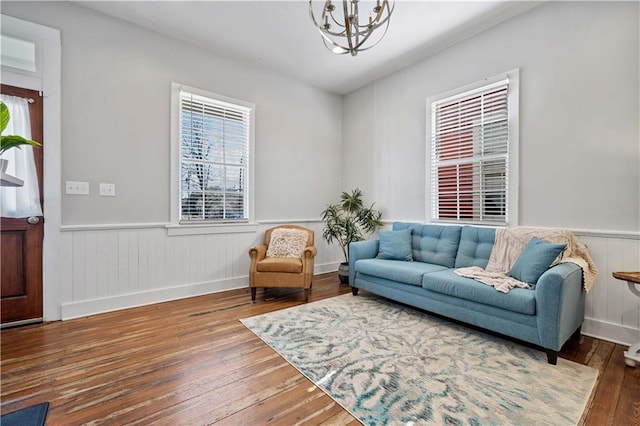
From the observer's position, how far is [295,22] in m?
3.12

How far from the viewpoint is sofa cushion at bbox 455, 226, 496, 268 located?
9.66 ft

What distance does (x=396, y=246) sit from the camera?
11.4 ft

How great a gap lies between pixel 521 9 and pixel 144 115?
4.11 m

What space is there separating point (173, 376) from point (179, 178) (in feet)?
7.58

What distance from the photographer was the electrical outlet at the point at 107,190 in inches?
119

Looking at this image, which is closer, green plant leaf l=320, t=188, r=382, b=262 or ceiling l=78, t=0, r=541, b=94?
ceiling l=78, t=0, r=541, b=94

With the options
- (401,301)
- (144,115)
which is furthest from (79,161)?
(401,301)

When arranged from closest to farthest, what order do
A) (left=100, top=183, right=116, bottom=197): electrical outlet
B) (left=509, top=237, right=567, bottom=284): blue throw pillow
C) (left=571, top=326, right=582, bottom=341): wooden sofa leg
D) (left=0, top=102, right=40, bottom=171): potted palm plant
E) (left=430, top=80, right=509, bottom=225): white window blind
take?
(left=0, top=102, right=40, bottom=171): potted palm plant, (left=509, top=237, right=567, bottom=284): blue throw pillow, (left=571, top=326, right=582, bottom=341): wooden sofa leg, (left=100, top=183, right=116, bottom=197): electrical outlet, (left=430, top=80, right=509, bottom=225): white window blind

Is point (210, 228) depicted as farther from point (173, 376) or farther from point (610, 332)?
point (610, 332)

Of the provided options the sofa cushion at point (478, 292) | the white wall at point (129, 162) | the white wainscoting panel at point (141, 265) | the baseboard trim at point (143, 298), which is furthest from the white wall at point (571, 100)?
the baseboard trim at point (143, 298)

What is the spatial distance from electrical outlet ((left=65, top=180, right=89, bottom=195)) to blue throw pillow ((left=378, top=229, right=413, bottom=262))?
325 centimetres

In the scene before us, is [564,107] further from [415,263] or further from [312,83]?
[312,83]

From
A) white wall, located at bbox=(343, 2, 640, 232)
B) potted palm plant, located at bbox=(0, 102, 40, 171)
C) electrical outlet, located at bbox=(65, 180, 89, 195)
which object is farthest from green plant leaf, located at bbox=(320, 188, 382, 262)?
potted palm plant, located at bbox=(0, 102, 40, 171)

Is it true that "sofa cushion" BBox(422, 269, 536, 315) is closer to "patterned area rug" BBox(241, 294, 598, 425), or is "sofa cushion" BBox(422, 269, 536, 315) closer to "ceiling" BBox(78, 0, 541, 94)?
"patterned area rug" BBox(241, 294, 598, 425)
